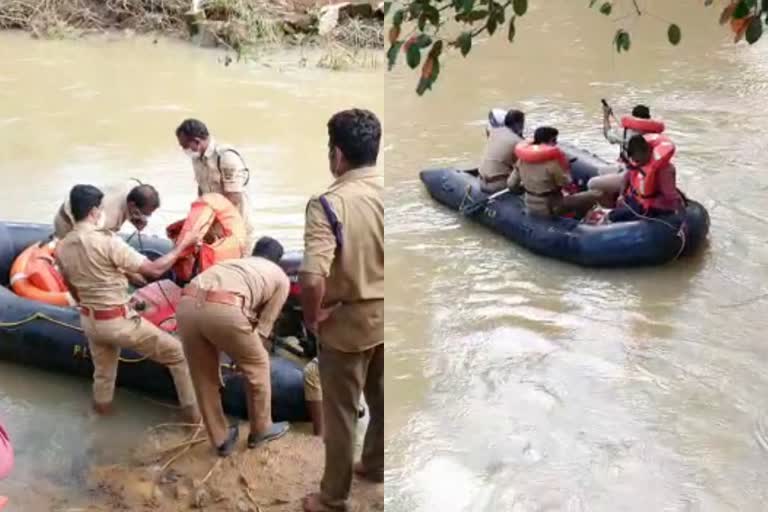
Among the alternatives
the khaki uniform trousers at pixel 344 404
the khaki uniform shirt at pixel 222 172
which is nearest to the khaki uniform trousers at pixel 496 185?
the khaki uniform shirt at pixel 222 172

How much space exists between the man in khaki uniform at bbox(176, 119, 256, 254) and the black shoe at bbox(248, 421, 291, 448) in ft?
2.79

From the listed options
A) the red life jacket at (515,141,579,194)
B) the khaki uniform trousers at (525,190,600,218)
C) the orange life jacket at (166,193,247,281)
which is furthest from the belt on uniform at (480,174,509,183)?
the orange life jacket at (166,193,247,281)

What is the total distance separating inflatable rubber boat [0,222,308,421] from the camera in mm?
3854

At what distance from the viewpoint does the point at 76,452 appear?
3832mm

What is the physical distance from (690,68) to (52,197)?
5.73m

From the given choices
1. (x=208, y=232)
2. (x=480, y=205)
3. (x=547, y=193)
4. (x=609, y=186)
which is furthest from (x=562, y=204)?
(x=208, y=232)

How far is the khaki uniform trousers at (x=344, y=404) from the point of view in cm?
292

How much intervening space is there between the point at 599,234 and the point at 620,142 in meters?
0.60

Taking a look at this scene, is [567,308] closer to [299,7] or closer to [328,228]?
[328,228]

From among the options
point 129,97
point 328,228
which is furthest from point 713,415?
point 129,97

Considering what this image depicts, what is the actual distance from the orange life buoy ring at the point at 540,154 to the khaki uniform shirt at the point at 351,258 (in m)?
2.84

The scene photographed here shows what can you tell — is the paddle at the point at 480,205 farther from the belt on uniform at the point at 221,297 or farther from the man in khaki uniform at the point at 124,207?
the belt on uniform at the point at 221,297

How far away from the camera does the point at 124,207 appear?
13.6 feet

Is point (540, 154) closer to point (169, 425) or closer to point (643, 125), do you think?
point (643, 125)
